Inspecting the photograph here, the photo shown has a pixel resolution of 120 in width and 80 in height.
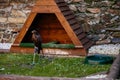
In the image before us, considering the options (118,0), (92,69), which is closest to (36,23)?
(118,0)

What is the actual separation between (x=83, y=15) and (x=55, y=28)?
2.83ft

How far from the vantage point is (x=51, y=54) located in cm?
1011

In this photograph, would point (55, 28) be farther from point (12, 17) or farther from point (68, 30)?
point (12, 17)

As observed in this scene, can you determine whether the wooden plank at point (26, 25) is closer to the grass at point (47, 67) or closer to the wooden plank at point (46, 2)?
the wooden plank at point (46, 2)

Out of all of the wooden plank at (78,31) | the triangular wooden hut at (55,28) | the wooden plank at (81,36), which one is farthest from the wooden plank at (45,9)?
the wooden plank at (81,36)

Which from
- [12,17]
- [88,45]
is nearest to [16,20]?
[12,17]

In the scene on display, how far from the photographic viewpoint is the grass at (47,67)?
7777mm

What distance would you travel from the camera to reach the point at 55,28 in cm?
1109

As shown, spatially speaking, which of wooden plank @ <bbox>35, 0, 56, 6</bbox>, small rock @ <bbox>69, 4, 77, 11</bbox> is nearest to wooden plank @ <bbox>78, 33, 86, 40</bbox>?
small rock @ <bbox>69, 4, 77, 11</bbox>

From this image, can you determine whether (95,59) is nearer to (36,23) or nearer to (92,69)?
(92,69)

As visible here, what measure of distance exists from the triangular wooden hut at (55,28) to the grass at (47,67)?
2.05 ft

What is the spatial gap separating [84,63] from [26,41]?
2.41 meters

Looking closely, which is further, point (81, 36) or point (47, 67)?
point (81, 36)

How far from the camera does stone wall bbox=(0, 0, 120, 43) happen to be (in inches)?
438
